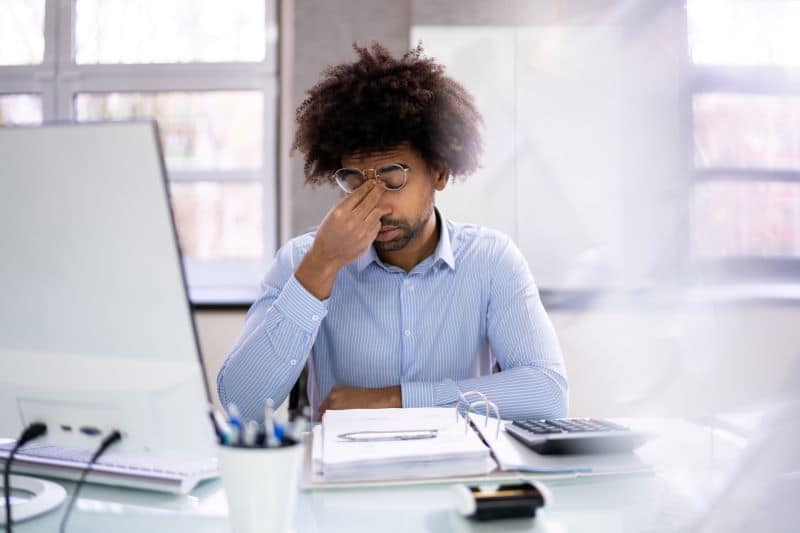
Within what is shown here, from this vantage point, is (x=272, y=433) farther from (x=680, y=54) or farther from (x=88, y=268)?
(x=680, y=54)

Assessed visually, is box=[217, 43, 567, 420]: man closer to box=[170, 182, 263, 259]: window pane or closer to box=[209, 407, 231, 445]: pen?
box=[209, 407, 231, 445]: pen

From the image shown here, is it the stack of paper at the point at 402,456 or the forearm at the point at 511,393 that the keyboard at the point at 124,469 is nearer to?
the stack of paper at the point at 402,456

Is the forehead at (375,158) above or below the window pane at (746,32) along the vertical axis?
below

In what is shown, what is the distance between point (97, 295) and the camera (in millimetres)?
602

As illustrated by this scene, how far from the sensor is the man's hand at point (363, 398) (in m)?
1.13

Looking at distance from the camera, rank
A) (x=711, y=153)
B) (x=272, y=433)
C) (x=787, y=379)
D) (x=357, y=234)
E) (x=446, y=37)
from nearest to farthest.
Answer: (x=787, y=379) < (x=272, y=433) < (x=357, y=234) < (x=446, y=37) < (x=711, y=153)

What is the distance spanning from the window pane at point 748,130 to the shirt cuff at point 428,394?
2466mm

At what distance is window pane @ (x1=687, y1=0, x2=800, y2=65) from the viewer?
303 cm

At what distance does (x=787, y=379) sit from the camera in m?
0.40

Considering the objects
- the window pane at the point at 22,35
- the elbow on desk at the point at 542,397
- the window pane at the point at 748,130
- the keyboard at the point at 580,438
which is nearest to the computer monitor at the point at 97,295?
the keyboard at the point at 580,438

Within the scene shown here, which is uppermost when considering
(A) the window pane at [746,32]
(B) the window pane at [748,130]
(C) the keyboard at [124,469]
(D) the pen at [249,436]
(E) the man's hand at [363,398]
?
(A) the window pane at [746,32]

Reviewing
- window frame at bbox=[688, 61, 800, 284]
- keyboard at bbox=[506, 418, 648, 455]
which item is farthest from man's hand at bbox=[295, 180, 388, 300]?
window frame at bbox=[688, 61, 800, 284]

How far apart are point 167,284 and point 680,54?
298cm

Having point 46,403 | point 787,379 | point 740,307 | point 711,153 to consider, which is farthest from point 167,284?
point 711,153
